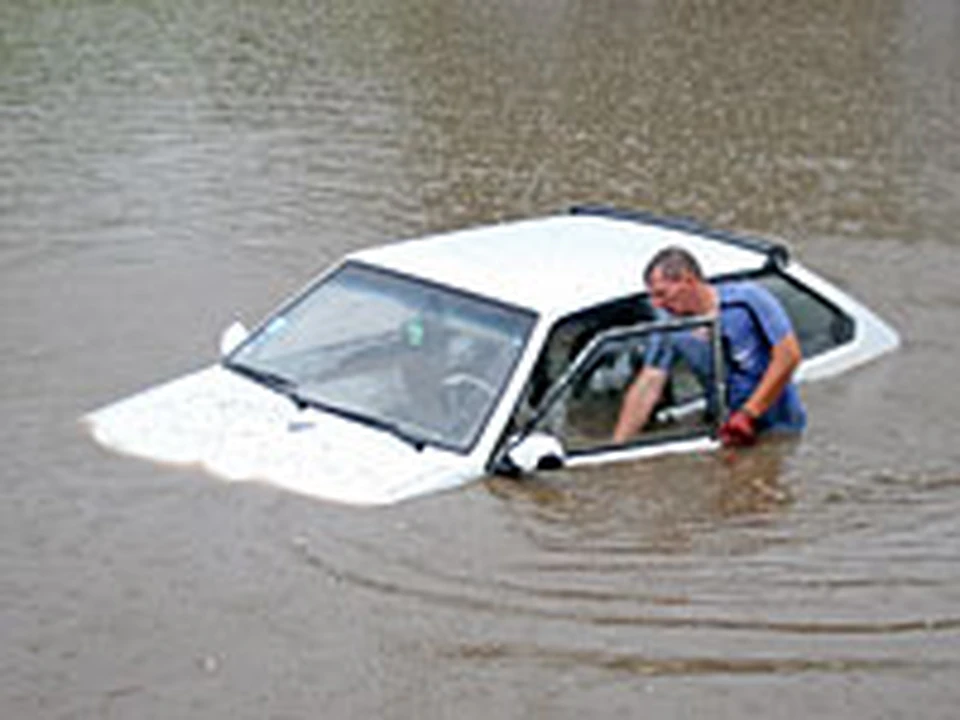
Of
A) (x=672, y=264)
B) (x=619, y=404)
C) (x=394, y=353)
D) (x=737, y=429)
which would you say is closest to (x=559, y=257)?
(x=672, y=264)

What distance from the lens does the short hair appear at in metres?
8.43

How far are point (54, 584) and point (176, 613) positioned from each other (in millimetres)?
550

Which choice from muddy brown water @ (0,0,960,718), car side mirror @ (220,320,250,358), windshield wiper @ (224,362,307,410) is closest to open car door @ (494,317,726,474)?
muddy brown water @ (0,0,960,718)

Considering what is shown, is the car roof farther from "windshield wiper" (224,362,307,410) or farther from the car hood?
the car hood

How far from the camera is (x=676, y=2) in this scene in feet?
105

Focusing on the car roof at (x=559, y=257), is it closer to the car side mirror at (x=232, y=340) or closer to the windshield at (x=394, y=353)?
the windshield at (x=394, y=353)

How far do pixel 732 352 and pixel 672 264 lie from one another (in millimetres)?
580

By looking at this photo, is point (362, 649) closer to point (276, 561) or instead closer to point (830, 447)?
point (276, 561)

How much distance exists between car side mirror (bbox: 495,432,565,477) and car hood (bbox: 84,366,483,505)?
0.42 ft

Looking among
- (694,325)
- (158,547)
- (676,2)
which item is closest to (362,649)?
(158,547)

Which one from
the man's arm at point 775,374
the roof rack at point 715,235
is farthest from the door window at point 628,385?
the roof rack at point 715,235

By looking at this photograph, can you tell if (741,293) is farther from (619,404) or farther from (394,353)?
(394,353)

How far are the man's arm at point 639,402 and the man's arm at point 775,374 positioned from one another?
484 mm

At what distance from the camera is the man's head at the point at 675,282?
332 inches
